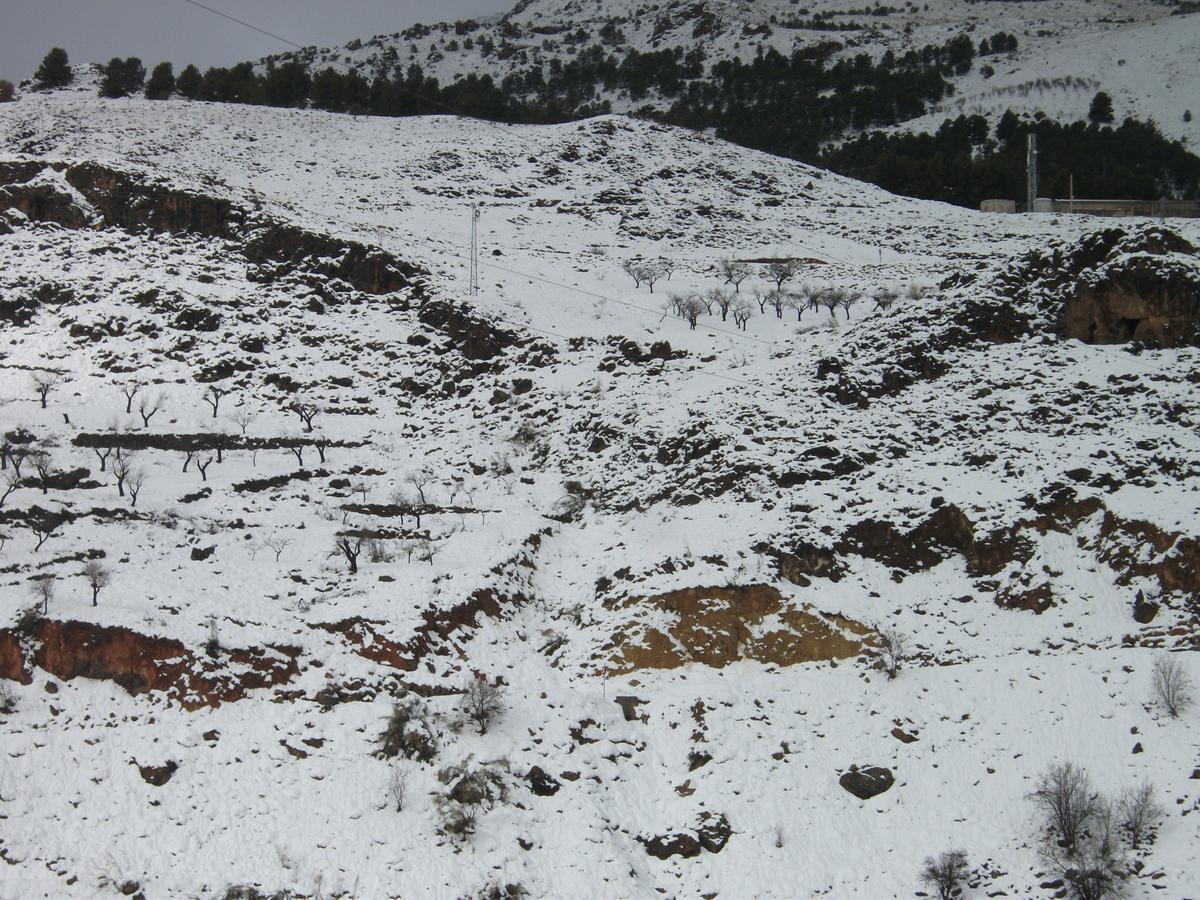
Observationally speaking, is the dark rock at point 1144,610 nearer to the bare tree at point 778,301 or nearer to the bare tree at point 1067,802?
the bare tree at point 1067,802

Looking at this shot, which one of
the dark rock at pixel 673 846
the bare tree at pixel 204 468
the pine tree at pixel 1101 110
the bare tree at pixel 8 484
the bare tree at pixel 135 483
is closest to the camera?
the dark rock at pixel 673 846

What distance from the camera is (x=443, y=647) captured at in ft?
59.5

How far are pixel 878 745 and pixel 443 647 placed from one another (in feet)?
28.7

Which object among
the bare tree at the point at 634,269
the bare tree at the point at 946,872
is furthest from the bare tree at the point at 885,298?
the bare tree at the point at 946,872

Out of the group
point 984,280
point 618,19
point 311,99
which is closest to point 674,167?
point 311,99

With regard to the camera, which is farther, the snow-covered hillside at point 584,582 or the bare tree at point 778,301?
the bare tree at point 778,301

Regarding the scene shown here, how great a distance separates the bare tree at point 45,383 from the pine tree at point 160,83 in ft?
153

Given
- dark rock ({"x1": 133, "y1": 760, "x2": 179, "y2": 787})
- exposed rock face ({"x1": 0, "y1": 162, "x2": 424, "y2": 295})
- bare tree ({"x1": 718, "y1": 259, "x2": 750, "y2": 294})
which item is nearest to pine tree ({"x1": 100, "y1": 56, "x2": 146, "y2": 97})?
exposed rock face ({"x1": 0, "y1": 162, "x2": 424, "y2": 295})

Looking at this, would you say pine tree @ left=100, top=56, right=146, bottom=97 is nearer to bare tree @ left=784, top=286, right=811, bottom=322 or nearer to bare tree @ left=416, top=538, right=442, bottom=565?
bare tree @ left=784, top=286, right=811, bottom=322

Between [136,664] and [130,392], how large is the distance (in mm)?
17537

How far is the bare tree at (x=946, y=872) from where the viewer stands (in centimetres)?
1285

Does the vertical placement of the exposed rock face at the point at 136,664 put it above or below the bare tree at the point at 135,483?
below

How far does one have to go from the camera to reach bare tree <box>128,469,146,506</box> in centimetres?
2264

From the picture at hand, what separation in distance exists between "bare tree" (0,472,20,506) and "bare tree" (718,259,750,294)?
28504 mm
